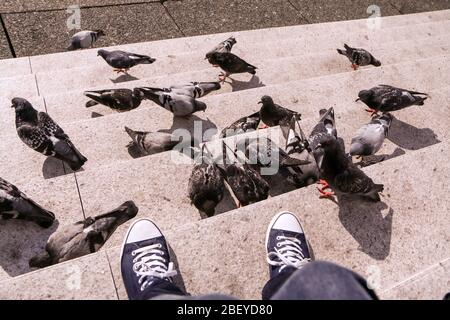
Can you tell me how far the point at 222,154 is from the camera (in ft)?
12.4

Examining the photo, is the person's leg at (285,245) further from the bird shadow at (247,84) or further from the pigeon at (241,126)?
the bird shadow at (247,84)

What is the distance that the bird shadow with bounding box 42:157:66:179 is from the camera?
12.1 ft

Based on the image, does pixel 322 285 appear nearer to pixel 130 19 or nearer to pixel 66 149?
pixel 66 149

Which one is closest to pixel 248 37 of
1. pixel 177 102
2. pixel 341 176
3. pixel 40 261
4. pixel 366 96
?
pixel 366 96

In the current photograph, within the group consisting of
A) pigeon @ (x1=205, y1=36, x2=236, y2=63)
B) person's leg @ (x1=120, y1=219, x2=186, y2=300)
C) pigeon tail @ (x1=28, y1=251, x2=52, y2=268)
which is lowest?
pigeon tail @ (x1=28, y1=251, x2=52, y2=268)

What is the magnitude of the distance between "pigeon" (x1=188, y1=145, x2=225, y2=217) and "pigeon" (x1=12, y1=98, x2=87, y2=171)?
1195 millimetres

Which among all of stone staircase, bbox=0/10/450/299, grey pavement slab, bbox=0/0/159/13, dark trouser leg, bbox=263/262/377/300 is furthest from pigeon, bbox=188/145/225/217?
grey pavement slab, bbox=0/0/159/13

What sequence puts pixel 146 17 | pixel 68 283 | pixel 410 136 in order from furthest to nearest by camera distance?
pixel 146 17 < pixel 410 136 < pixel 68 283

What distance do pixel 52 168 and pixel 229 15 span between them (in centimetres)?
572

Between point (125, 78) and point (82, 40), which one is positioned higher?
point (82, 40)

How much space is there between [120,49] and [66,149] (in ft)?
9.72

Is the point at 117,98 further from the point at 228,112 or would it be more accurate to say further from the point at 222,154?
the point at 222,154

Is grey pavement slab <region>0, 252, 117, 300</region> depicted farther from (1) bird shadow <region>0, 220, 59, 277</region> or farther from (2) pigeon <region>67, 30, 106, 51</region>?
(2) pigeon <region>67, 30, 106, 51</region>
